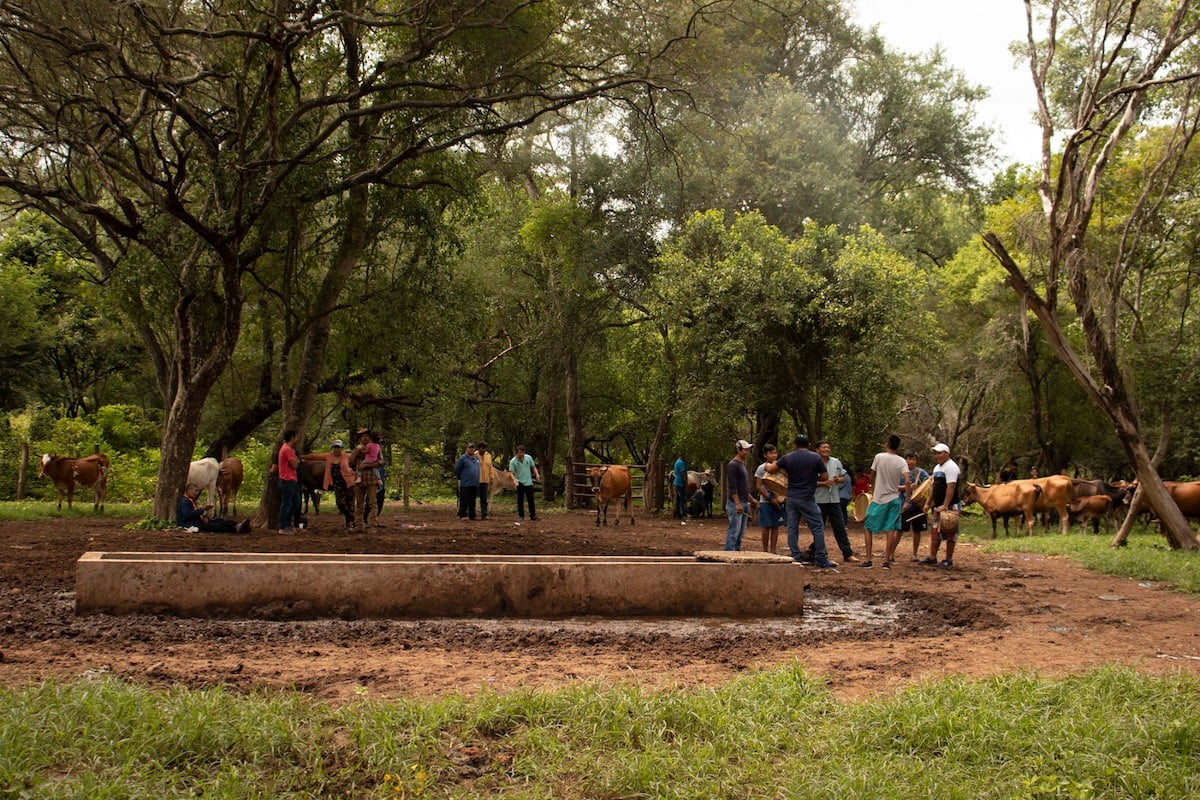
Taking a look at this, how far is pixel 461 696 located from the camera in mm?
5332

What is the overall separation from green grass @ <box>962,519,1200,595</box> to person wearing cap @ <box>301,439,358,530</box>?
11.5 m

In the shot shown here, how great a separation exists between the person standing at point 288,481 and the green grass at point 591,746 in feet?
35.8

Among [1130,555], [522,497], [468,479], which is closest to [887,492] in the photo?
[1130,555]

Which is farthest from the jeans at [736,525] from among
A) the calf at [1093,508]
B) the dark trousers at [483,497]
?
the calf at [1093,508]

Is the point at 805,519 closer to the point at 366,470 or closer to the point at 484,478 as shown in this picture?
the point at 366,470

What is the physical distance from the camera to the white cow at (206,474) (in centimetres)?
1928

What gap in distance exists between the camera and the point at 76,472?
70.6 feet

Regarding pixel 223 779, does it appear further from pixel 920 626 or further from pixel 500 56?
pixel 500 56

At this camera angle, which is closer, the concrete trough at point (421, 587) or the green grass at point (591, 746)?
the green grass at point (591, 746)

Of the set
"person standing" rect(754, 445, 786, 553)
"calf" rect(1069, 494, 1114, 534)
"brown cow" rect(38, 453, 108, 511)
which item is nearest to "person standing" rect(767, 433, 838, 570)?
"person standing" rect(754, 445, 786, 553)

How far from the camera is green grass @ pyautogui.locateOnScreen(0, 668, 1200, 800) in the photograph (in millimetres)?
4160

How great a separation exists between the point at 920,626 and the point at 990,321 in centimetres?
2114

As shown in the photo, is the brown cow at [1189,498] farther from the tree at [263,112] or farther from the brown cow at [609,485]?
the tree at [263,112]

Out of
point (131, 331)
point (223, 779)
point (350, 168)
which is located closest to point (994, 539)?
point (350, 168)
